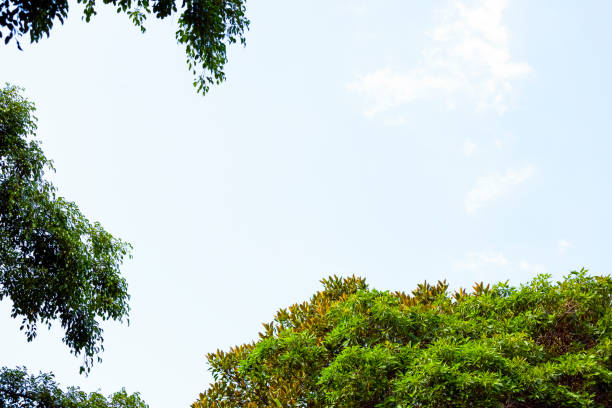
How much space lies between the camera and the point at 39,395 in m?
13.0

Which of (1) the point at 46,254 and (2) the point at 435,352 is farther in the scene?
(1) the point at 46,254

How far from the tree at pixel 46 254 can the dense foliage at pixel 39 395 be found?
5.77ft

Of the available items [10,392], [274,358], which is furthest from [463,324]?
[10,392]

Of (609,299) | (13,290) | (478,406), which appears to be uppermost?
(13,290)

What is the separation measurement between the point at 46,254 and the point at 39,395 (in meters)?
3.67

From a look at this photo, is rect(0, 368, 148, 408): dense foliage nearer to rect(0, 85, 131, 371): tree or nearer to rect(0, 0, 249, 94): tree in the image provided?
rect(0, 85, 131, 371): tree

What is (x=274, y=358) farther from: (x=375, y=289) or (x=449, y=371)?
(x=449, y=371)

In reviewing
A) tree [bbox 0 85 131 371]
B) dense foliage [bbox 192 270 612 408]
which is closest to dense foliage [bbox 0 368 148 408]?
tree [bbox 0 85 131 371]

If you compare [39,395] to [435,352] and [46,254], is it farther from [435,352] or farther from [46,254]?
[435,352]

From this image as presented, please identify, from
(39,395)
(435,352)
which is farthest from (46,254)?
(435,352)

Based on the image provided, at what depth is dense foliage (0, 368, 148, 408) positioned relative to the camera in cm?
1302

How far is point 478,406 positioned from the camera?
7.36 metres

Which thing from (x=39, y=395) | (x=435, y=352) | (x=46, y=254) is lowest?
(x=435, y=352)

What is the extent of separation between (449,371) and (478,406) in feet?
1.95
